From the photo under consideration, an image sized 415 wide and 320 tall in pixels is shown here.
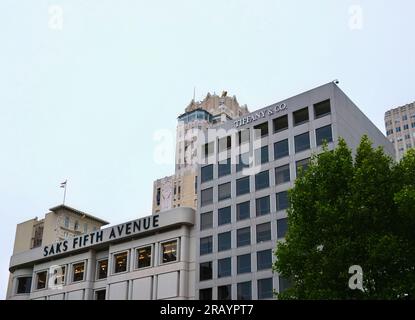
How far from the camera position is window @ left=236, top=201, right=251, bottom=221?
60694 millimetres

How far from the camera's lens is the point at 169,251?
65.1m

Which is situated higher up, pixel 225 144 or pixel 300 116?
pixel 300 116

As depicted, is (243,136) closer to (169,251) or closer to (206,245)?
(206,245)

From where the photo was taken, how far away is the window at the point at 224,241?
60.8 meters

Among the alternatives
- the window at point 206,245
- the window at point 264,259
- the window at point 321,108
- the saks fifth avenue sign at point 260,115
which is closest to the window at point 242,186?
the window at point 206,245

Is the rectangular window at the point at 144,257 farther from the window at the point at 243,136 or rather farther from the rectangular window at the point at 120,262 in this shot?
the window at the point at 243,136


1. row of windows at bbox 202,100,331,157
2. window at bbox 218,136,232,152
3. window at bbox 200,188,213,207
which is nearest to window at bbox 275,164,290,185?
row of windows at bbox 202,100,331,157

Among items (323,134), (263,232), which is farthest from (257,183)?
(323,134)

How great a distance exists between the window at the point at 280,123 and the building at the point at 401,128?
119560 mm

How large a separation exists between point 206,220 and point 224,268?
22.7ft

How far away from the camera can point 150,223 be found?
66.9 meters

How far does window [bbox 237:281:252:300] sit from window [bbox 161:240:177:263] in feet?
32.9

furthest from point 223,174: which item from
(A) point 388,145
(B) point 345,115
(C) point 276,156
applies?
(A) point 388,145
